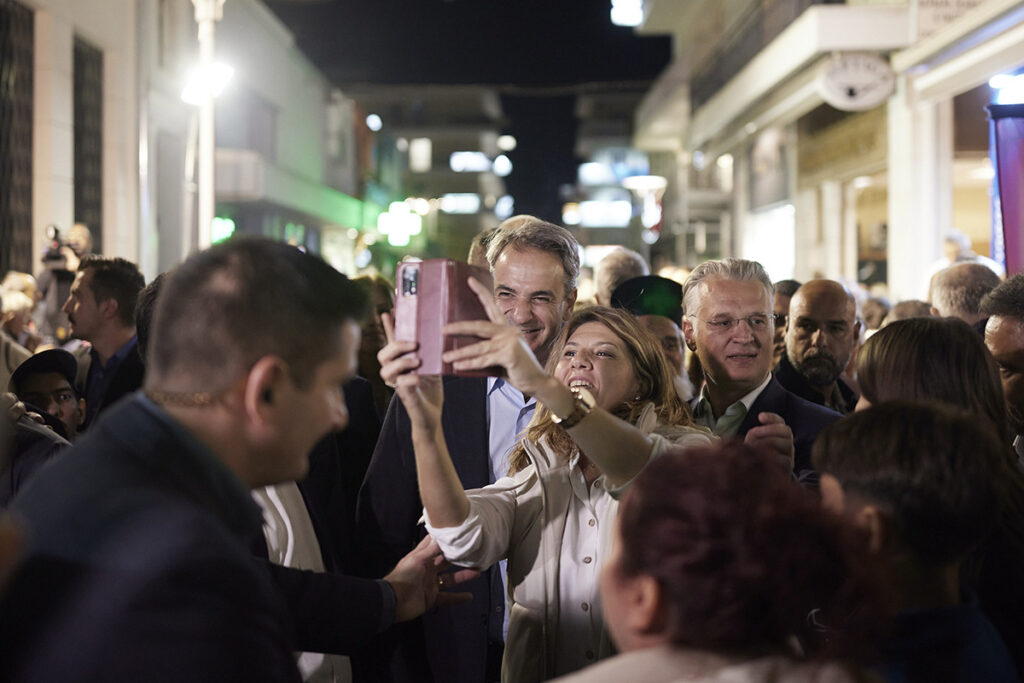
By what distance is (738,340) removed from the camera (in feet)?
14.9

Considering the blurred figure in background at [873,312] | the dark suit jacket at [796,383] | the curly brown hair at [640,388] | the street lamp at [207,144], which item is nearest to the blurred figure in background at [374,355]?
the dark suit jacket at [796,383]

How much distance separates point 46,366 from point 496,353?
12.3ft

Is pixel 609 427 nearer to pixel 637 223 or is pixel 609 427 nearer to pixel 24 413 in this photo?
pixel 24 413

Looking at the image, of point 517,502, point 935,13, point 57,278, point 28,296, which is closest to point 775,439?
point 517,502

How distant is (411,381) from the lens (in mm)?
2855

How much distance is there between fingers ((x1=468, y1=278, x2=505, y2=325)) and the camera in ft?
9.27

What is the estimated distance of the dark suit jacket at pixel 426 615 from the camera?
379 cm

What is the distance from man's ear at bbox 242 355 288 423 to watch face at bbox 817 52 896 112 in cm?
1704

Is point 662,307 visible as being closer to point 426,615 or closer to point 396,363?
point 426,615

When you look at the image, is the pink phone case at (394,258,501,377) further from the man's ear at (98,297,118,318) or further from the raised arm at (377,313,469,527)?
the man's ear at (98,297,118,318)

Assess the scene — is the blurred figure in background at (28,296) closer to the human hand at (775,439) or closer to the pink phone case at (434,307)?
the pink phone case at (434,307)

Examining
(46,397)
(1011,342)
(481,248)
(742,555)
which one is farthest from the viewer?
(46,397)

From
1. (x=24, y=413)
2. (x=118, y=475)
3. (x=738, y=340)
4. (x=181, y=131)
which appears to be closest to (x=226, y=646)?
(x=118, y=475)

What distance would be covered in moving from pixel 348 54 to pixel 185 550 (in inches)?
2900
